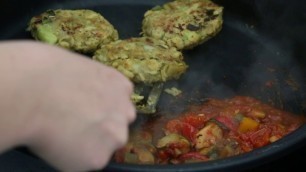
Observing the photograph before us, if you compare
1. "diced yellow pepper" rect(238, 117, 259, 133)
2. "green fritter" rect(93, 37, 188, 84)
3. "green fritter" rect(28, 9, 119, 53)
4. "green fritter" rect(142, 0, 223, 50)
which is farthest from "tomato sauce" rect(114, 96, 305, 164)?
"green fritter" rect(28, 9, 119, 53)

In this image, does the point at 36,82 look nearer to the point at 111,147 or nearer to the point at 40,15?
the point at 111,147

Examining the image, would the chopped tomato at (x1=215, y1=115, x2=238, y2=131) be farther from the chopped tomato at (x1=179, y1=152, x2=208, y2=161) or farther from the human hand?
the human hand

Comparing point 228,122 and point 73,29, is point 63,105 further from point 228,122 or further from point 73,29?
point 73,29

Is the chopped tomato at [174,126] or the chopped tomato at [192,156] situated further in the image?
the chopped tomato at [174,126]

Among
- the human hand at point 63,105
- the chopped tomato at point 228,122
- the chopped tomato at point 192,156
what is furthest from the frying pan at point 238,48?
the human hand at point 63,105

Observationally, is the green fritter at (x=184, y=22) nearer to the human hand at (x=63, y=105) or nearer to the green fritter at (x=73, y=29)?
A: the green fritter at (x=73, y=29)

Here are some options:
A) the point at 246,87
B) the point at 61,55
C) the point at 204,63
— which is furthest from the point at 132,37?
the point at 61,55
